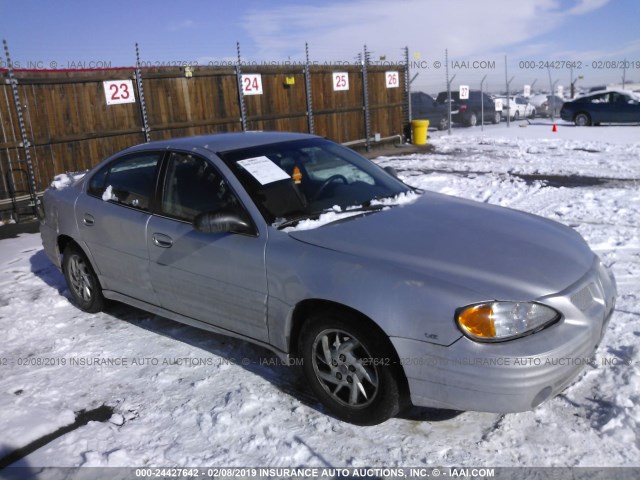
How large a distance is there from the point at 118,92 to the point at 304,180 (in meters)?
8.10

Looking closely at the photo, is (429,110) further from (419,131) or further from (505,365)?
(505,365)

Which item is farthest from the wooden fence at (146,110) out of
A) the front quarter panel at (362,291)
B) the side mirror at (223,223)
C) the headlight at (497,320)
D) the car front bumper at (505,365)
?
the headlight at (497,320)

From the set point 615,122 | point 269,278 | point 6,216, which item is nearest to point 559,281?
point 269,278

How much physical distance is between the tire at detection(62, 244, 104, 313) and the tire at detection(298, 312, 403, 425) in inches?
97.2

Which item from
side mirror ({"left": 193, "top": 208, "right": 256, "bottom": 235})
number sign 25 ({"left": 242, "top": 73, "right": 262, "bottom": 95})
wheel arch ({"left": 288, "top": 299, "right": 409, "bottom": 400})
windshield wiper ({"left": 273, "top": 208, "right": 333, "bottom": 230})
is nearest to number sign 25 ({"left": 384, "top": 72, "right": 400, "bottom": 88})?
number sign 25 ({"left": 242, "top": 73, "right": 262, "bottom": 95})

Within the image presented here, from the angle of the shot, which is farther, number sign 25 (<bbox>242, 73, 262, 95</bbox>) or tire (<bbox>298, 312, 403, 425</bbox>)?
number sign 25 (<bbox>242, 73, 262, 95</bbox>)

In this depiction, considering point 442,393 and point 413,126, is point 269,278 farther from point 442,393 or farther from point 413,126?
point 413,126

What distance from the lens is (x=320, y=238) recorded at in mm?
3379

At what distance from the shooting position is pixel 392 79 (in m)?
18.0

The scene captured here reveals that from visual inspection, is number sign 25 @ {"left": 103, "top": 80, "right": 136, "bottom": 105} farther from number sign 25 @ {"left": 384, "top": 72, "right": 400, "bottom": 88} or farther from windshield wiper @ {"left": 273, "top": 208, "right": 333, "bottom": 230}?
number sign 25 @ {"left": 384, "top": 72, "right": 400, "bottom": 88}

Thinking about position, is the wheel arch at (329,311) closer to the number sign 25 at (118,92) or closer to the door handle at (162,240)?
the door handle at (162,240)

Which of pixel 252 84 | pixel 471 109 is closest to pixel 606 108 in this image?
pixel 471 109

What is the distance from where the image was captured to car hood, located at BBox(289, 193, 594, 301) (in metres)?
2.93

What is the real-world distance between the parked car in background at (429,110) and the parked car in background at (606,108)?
513 cm
